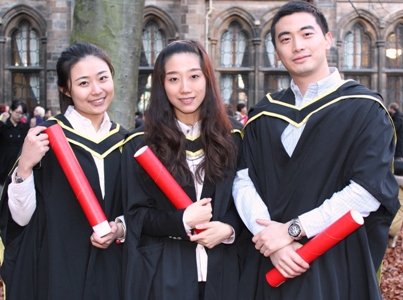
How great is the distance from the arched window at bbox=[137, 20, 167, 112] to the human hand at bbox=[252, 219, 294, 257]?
14.8 m

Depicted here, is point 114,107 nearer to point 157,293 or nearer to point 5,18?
point 157,293

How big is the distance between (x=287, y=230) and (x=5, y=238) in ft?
5.07

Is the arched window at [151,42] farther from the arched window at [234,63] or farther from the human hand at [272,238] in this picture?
the human hand at [272,238]

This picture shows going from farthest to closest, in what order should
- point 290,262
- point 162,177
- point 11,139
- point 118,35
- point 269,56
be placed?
point 269,56 < point 11,139 < point 118,35 < point 162,177 < point 290,262

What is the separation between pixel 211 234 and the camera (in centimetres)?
256

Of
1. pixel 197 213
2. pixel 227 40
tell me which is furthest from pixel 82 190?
pixel 227 40

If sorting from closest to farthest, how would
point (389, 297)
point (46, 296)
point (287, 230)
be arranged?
point (287, 230)
point (46, 296)
point (389, 297)

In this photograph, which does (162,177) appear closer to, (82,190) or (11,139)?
(82,190)

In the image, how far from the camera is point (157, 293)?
2.64 metres

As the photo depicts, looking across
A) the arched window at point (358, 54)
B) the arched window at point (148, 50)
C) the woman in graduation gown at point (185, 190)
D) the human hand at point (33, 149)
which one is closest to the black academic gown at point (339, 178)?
the woman in graduation gown at point (185, 190)

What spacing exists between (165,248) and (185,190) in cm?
30

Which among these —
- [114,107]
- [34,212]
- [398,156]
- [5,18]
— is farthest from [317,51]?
[5,18]

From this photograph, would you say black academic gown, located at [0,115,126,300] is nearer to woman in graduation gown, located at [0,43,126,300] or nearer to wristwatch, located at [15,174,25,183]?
woman in graduation gown, located at [0,43,126,300]

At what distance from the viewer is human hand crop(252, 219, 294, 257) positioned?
2459 millimetres
